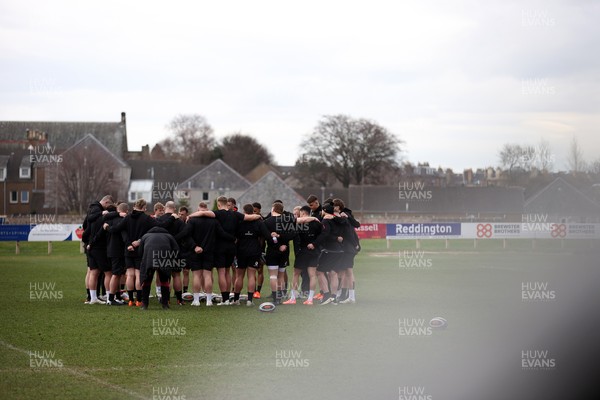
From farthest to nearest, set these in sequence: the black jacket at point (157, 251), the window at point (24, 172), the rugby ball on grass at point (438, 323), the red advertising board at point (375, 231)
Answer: the window at point (24, 172), the red advertising board at point (375, 231), the black jacket at point (157, 251), the rugby ball on grass at point (438, 323)

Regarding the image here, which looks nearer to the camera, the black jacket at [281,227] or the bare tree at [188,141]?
the black jacket at [281,227]

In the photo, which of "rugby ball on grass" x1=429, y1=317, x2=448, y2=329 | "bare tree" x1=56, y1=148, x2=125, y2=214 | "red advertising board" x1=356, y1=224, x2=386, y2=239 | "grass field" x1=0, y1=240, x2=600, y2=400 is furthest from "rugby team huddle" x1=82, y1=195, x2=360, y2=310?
"bare tree" x1=56, y1=148, x2=125, y2=214

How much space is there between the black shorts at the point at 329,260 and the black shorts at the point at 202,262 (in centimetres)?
262

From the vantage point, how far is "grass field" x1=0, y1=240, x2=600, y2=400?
10.4m

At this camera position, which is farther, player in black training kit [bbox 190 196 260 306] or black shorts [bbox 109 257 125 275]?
black shorts [bbox 109 257 125 275]

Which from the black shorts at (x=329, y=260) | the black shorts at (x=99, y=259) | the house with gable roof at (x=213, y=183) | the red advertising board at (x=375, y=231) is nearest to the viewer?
the black shorts at (x=329, y=260)

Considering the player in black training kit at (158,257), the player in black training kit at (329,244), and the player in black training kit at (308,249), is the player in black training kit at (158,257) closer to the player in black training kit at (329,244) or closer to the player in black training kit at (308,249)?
the player in black training kit at (308,249)

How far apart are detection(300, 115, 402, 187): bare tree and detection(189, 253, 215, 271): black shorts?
85.8 meters

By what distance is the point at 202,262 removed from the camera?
18.7 metres

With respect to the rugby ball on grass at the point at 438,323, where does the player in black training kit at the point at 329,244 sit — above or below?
above

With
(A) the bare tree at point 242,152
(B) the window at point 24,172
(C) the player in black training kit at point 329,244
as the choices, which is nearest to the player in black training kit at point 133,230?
(C) the player in black training kit at point 329,244

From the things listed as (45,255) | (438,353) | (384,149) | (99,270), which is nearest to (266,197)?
(384,149)

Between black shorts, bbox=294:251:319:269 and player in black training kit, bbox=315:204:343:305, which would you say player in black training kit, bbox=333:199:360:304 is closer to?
player in black training kit, bbox=315:204:343:305

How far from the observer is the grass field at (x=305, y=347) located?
10391 mm
